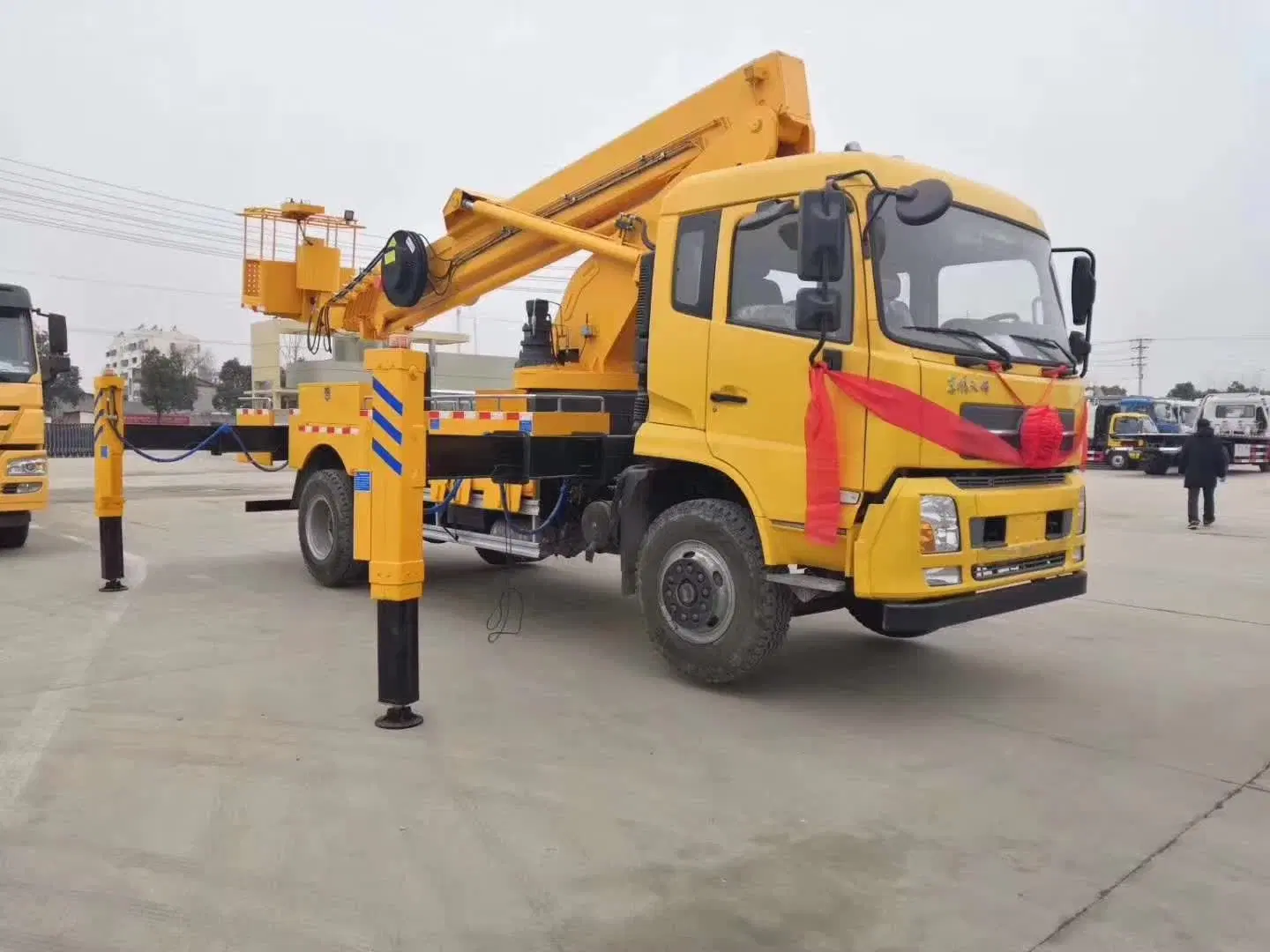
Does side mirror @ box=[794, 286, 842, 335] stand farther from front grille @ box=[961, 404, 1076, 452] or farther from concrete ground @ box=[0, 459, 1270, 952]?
concrete ground @ box=[0, 459, 1270, 952]

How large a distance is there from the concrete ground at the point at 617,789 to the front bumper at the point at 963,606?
2.01ft

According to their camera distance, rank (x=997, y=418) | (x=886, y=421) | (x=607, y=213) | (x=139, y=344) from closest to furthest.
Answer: (x=886, y=421) < (x=997, y=418) < (x=607, y=213) < (x=139, y=344)

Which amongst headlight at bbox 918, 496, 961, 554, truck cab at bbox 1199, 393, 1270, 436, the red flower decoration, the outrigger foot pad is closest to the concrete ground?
the outrigger foot pad

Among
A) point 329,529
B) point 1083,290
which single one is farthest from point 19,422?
point 1083,290

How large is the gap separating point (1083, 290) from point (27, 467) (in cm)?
1005

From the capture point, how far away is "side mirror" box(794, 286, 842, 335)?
4.70 metres

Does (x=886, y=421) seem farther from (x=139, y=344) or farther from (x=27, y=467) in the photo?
(x=139, y=344)

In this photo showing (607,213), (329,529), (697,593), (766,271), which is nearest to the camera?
(766,271)

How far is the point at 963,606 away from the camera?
15.8 ft

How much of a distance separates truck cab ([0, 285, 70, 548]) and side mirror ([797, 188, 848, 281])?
9.01 m

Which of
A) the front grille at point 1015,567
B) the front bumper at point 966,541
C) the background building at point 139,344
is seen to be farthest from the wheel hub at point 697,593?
the background building at point 139,344

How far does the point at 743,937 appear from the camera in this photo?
9.88 ft

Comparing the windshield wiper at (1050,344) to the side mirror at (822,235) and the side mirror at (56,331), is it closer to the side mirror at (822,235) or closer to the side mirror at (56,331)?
the side mirror at (822,235)

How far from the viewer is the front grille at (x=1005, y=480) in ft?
16.1
